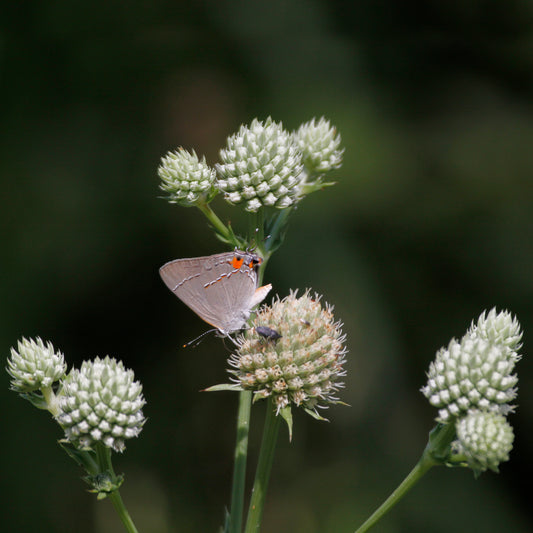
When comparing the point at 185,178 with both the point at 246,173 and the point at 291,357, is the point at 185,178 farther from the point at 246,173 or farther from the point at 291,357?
the point at 291,357

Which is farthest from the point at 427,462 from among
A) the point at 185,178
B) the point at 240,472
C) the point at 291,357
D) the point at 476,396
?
the point at 185,178

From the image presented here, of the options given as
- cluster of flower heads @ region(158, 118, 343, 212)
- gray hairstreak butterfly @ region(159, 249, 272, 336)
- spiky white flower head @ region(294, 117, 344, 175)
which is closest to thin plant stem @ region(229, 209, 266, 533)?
gray hairstreak butterfly @ region(159, 249, 272, 336)

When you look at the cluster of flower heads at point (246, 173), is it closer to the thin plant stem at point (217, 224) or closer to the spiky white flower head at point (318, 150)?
the thin plant stem at point (217, 224)

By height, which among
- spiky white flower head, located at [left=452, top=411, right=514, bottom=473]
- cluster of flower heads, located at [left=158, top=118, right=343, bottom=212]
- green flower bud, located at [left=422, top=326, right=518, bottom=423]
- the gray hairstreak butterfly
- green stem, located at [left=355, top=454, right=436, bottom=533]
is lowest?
green stem, located at [left=355, top=454, right=436, bottom=533]

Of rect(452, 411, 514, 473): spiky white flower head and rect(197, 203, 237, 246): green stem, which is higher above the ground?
rect(197, 203, 237, 246): green stem

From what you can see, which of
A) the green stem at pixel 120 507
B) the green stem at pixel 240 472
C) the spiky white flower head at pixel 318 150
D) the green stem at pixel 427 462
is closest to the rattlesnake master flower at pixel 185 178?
the spiky white flower head at pixel 318 150

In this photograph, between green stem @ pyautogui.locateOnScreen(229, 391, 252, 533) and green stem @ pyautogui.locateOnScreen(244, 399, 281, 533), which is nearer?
green stem @ pyautogui.locateOnScreen(244, 399, 281, 533)

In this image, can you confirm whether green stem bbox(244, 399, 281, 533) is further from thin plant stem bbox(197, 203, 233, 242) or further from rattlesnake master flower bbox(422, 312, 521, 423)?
thin plant stem bbox(197, 203, 233, 242)
